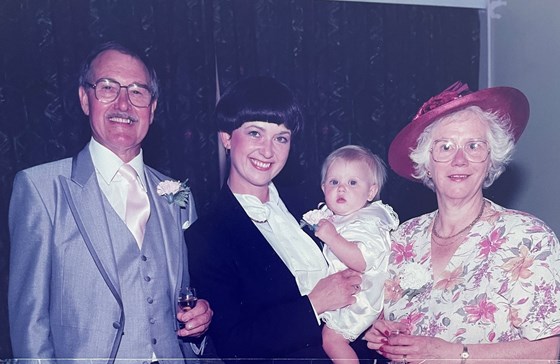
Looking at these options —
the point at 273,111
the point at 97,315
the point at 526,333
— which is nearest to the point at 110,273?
the point at 97,315

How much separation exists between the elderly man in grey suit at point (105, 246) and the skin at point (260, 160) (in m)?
0.22

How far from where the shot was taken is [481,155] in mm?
2105

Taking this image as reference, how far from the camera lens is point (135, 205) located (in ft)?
7.38

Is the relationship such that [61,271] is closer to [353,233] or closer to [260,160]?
[260,160]

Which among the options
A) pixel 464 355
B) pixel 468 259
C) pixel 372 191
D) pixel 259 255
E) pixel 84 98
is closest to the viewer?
pixel 464 355

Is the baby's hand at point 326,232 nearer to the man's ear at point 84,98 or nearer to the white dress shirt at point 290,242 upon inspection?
the white dress shirt at point 290,242

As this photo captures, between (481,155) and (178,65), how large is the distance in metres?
2.13

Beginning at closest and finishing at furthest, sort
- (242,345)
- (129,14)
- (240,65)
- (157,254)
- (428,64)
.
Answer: (242,345), (157,254), (129,14), (240,65), (428,64)

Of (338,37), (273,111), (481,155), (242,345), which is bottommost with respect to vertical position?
(242,345)

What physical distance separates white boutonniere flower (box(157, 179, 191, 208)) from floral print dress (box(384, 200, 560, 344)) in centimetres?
79

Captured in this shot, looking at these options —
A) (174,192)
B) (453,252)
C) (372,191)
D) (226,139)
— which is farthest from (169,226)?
(453,252)

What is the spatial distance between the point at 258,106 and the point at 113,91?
493mm

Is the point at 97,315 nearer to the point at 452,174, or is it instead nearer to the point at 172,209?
the point at 172,209

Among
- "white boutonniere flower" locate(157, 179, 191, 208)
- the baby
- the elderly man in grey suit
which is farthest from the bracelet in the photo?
"white boutonniere flower" locate(157, 179, 191, 208)
